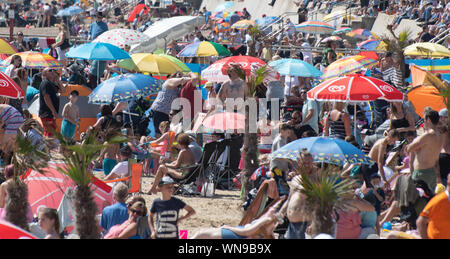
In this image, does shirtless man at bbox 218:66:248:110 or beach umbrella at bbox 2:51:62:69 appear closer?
shirtless man at bbox 218:66:248:110

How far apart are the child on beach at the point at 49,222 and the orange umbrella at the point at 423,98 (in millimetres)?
6671

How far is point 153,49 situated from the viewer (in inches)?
778

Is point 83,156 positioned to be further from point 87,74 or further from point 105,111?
point 87,74

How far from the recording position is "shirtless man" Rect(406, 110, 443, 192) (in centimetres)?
811

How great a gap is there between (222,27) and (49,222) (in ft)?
83.8

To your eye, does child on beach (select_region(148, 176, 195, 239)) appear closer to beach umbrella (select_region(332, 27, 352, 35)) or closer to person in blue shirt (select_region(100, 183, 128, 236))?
person in blue shirt (select_region(100, 183, 128, 236))

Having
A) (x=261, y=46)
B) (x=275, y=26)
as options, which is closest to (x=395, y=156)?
(x=261, y=46)

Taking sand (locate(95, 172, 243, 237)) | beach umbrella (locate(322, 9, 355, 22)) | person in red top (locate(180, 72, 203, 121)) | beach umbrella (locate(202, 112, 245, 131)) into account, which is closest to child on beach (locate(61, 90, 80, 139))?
sand (locate(95, 172, 243, 237))

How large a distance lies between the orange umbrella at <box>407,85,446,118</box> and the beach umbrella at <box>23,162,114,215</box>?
531 centimetres

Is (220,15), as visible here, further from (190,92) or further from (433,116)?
(433,116)

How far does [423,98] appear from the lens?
11469 millimetres

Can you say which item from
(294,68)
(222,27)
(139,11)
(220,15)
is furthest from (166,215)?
(139,11)

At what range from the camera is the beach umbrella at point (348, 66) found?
44.5 feet

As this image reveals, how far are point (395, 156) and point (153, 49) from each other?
35.4 feet
